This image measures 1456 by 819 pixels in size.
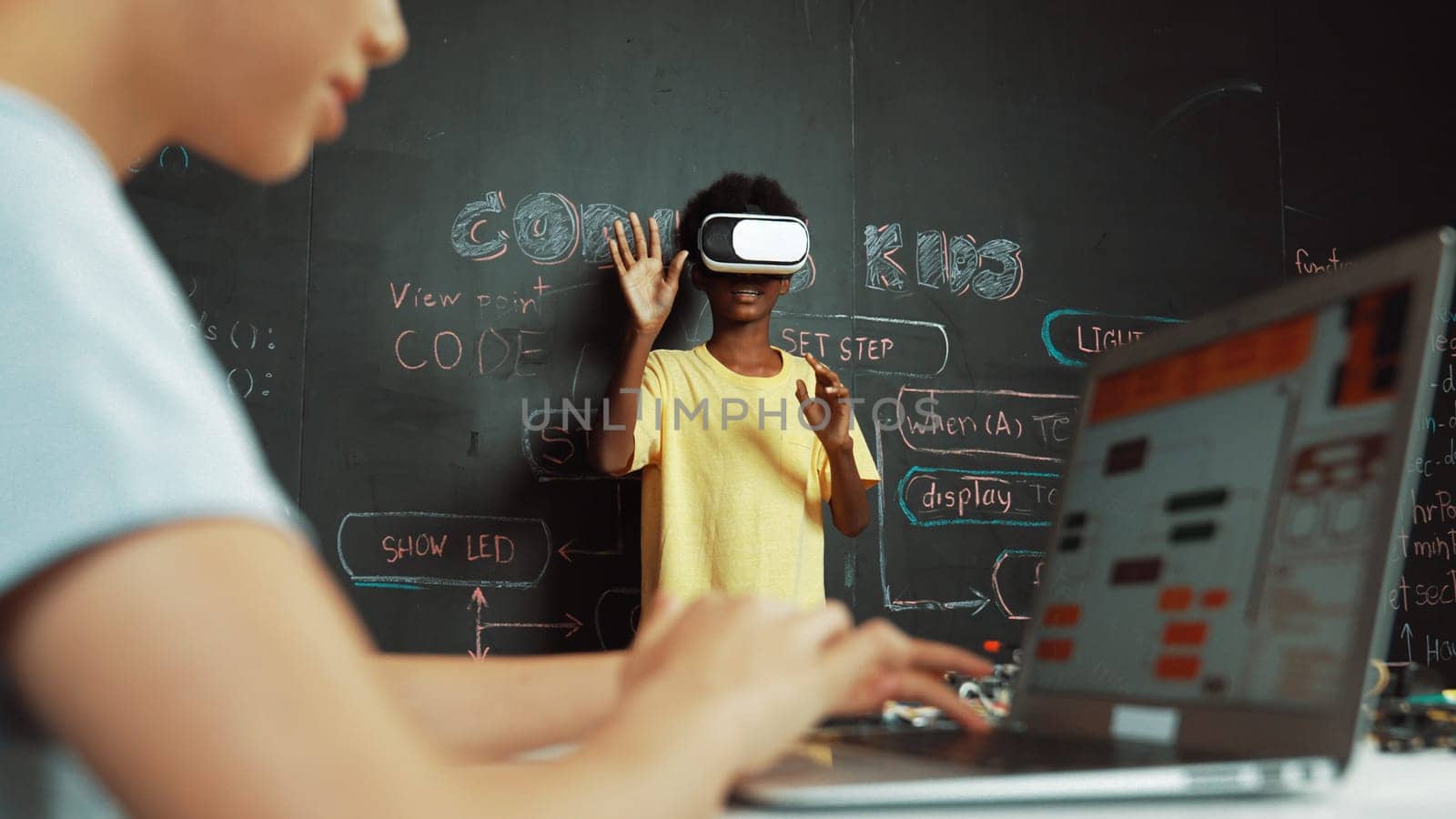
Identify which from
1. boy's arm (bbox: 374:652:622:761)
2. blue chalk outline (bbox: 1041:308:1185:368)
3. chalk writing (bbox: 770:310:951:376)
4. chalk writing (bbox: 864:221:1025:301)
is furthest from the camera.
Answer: blue chalk outline (bbox: 1041:308:1185:368)

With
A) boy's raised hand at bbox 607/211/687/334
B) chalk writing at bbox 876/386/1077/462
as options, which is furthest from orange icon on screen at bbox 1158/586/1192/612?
chalk writing at bbox 876/386/1077/462

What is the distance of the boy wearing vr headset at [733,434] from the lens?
245 cm

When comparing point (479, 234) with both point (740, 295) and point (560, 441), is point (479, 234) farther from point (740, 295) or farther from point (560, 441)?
point (740, 295)

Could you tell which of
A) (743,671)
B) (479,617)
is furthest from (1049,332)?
(743,671)

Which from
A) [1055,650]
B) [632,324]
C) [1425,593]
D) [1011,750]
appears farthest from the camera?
[1425,593]

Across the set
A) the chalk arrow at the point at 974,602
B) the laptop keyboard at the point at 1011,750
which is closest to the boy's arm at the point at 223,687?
the laptop keyboard at the point at 1011,750

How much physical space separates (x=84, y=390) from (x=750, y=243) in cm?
226

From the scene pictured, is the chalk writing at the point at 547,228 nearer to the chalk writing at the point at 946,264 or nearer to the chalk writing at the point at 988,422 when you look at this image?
the chalk writing at the point at 946,264

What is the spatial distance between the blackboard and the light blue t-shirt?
7.58ft

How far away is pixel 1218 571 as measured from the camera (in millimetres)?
676

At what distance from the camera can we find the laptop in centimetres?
55

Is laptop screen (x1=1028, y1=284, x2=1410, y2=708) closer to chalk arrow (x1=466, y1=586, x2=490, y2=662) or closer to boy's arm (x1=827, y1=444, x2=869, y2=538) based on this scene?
boy's arm (x1=827, y1=444, x2=869, y2=538)

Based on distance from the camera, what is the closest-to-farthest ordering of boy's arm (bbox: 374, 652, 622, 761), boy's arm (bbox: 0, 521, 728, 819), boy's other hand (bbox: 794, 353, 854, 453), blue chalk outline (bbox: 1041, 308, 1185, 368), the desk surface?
boy's arm (bbox: 0, 521, 728, 819), the desk surface, boy's arm (bbox: 374, 652, 622, 761), boy's other hand (bbox: 794, 353, 854, 453), blue chalk outline (bbox: 1041, 308, 1185, 368)

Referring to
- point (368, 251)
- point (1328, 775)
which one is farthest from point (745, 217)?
point (1328, 775)
